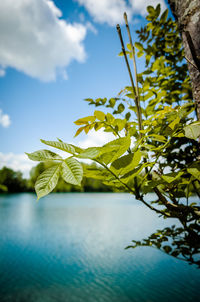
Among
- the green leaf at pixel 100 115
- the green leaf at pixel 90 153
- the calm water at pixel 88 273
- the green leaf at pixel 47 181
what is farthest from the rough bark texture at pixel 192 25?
the calm water at pixel 88 273

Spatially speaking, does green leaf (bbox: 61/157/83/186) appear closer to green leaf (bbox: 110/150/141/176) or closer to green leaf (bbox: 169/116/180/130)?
green leaf (bbox: 110/150/141/176)

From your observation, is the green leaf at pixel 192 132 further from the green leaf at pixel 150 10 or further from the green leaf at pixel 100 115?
the green leaf at pixel 150 10

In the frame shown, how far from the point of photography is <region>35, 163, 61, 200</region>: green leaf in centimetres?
47

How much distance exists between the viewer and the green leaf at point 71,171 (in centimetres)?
48

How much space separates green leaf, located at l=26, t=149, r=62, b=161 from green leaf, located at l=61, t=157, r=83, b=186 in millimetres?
53

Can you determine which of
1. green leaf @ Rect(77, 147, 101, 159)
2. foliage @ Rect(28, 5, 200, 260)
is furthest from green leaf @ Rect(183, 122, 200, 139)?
green leaf @ Rect(77, 147, 101, 159)

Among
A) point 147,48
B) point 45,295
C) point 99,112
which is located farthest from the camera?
point 45,295

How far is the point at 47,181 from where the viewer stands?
1.64 ft

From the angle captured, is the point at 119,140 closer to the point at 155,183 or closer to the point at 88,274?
the point at 155,183

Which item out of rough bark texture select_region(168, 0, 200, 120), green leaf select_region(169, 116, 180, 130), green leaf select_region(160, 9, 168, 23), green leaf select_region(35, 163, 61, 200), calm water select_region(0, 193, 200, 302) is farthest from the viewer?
calm water select_region(0, 193, 200, 302)

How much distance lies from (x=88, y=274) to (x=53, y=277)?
6.68ft

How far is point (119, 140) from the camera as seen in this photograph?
0.59 meters

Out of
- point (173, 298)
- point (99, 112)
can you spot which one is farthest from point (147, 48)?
point (173, 298)

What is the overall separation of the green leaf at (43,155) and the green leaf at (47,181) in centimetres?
4
